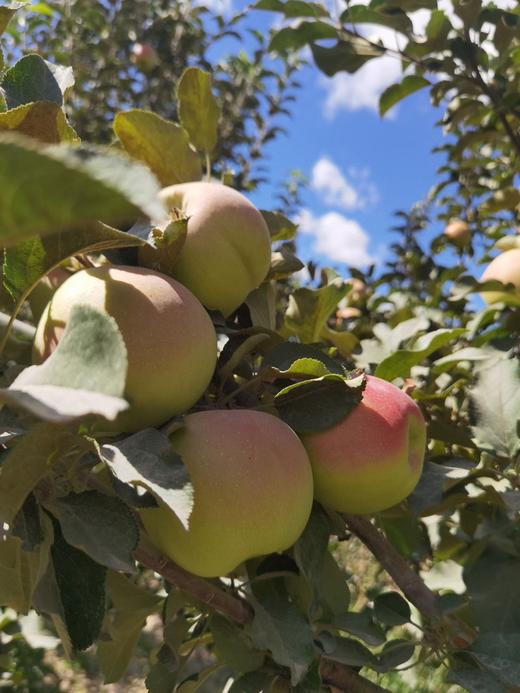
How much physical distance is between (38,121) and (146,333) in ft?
0.73

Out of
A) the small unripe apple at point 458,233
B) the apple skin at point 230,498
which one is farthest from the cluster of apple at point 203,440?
the small unripe apple at point 458,233

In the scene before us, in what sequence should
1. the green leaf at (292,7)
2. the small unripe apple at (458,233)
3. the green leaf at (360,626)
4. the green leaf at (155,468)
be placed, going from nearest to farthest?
the green leaf at (155,468), the green leaf at (360,626), the green leaf at (292,7), the small unripe apple at (458,233)

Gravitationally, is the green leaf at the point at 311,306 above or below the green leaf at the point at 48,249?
below

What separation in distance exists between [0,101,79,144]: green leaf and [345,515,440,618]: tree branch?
0.54m

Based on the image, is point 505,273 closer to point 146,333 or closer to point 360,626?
point 360,626

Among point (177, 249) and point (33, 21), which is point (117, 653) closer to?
point (177, 249)

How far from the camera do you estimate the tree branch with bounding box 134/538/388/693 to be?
0.66m

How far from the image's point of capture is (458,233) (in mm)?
2369

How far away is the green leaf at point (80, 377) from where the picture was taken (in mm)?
357

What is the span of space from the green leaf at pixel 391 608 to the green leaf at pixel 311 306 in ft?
1.25

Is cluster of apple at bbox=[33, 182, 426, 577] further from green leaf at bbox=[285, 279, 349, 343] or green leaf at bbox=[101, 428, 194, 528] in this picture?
green leaf at bbox=[285, 279, 349, 343]

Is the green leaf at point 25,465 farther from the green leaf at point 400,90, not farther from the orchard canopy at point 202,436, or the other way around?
the green leaf at point 400,90

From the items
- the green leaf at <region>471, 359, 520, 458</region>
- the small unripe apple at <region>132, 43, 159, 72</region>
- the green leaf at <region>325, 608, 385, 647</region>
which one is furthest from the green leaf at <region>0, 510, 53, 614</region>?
the small unripe apple at <region>132, 43, 159, 72</region>

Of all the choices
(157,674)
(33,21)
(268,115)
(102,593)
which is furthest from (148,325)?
(268,115)
